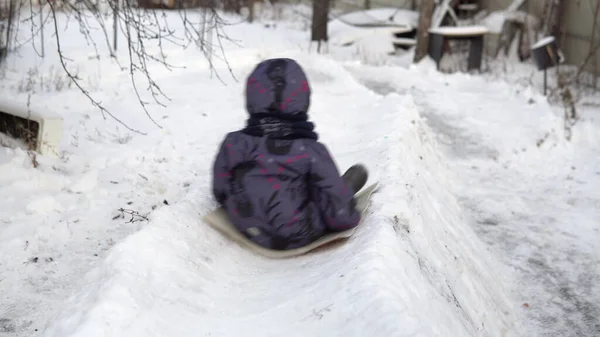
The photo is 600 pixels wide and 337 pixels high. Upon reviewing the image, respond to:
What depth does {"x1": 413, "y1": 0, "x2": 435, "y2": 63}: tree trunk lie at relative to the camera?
15492 millimetres

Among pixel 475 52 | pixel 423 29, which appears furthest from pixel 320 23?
pixel 475 52

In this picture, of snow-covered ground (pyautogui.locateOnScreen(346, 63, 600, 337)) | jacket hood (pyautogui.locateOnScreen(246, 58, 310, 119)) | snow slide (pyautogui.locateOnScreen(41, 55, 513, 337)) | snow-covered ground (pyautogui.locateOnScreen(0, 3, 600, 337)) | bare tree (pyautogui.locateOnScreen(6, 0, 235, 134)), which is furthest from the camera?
bare tree (pyautogui.locateOnScreen(6, 0, 235, 134))

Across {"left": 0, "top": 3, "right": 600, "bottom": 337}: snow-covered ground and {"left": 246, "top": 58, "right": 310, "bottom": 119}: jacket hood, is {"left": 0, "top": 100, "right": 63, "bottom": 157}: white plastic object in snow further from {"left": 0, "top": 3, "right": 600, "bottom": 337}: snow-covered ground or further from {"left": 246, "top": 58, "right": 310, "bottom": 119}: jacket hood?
{"left": 246, "top": 58, "right": 310, "bottom": 119}: jacket hood

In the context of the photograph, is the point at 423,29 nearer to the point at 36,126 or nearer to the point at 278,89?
the point at 36,126

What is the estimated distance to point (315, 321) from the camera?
292 cm

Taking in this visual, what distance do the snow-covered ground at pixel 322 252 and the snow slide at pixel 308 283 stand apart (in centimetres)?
1

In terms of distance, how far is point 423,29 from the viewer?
51.3 ft

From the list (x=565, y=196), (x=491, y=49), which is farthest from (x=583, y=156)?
(x=491, y=49)

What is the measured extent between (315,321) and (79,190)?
3308mm

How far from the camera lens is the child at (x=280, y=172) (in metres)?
3.74

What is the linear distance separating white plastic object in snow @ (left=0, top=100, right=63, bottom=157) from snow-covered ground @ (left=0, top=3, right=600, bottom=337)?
0.17 metres

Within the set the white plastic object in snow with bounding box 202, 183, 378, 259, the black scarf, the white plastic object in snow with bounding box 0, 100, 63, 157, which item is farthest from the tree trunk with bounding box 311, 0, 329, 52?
the black scarf

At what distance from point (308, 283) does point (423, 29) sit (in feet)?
43.4

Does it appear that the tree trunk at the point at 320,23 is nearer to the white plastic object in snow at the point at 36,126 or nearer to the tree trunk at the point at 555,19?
the tree trunk at the point at 555,19
